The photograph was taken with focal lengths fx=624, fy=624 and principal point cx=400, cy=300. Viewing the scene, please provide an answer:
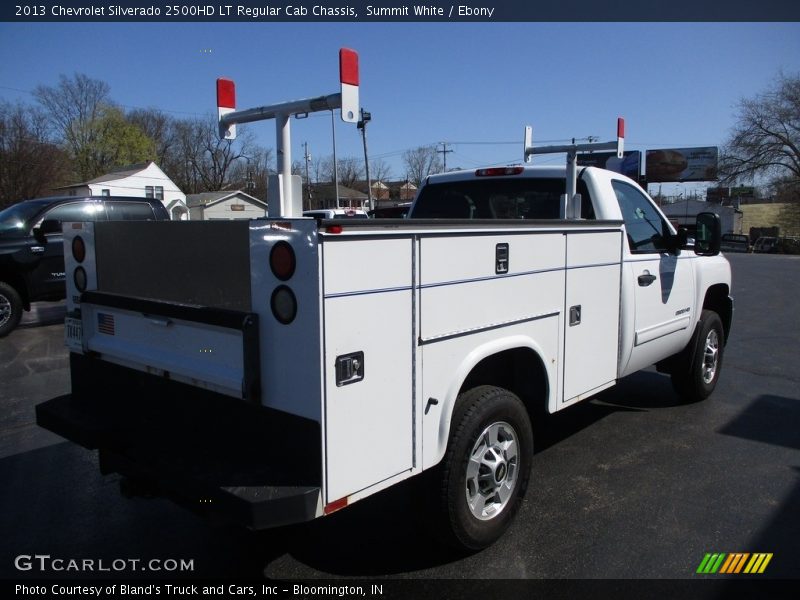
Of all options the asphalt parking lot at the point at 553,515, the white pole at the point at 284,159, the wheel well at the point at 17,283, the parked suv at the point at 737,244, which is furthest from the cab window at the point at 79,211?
the parked suv at the point at 737,244

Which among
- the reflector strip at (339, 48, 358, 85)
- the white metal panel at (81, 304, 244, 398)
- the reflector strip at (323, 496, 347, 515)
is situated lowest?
the reflector strip at (323, 496, 347, 515)

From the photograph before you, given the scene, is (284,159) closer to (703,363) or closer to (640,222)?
(640,222)

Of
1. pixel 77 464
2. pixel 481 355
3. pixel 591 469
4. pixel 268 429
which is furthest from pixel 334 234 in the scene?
pixel 77 464

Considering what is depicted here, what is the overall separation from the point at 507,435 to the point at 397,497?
1101 mm

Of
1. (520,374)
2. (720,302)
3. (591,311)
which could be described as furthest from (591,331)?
(720,302)

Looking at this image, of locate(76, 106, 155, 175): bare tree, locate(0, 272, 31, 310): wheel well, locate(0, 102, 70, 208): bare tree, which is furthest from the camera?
locate(76, 106, 155, 175): bare tree

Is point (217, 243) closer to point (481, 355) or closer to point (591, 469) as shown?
point (481, 355)

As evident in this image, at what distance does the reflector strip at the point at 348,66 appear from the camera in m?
2.50

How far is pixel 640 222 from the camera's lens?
501cm

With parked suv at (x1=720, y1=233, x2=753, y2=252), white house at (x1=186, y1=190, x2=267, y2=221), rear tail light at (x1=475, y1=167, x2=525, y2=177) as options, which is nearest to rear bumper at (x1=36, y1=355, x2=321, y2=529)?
rear tail light at (x1=475, y1=167, x2=525, y2=177)

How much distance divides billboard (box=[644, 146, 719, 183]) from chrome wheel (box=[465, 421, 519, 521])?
6479 centimetres

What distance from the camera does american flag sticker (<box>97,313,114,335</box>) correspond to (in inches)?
134

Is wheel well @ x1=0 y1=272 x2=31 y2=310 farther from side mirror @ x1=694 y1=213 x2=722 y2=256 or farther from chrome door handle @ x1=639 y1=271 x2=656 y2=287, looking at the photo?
side mirror @ x1=694 y1=213 x2=722 y2=256

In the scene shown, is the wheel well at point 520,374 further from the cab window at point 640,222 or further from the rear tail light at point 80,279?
the rear tail light at point 80,279
